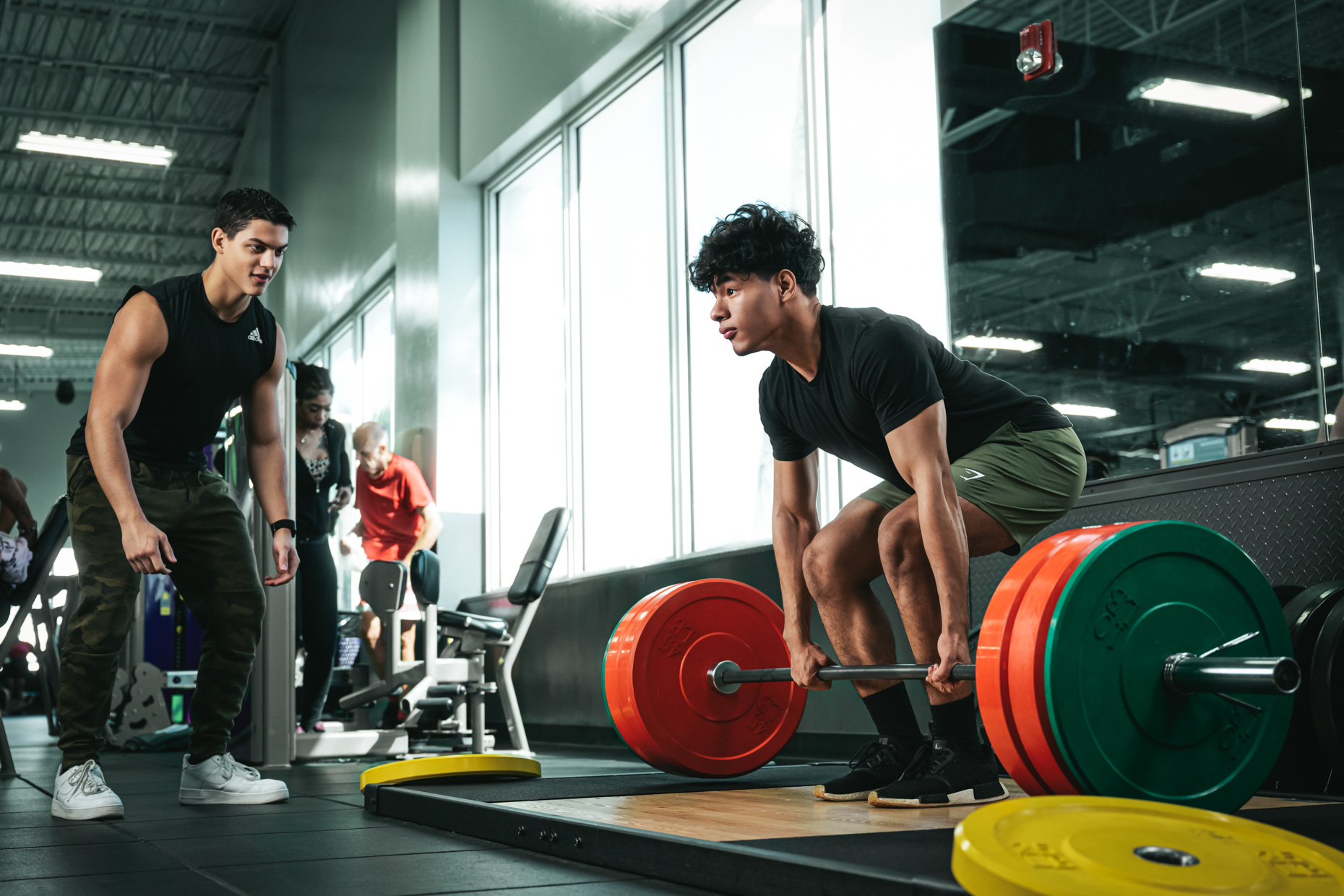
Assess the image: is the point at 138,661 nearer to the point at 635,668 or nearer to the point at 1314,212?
the point at 635,668

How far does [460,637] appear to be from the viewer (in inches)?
175

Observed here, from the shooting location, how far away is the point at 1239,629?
5.47 feet

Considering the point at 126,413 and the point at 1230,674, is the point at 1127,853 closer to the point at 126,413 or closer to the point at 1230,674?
the point at 1230,674

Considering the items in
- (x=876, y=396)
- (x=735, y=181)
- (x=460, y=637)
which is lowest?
(x=460, y=637)

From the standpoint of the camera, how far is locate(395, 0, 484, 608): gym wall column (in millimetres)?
6418

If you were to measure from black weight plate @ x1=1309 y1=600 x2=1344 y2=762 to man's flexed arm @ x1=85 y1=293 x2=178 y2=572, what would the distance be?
2055 mm

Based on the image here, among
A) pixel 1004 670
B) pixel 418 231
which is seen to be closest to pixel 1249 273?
pixel 1004 670

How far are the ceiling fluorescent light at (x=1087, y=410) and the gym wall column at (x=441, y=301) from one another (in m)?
4.09

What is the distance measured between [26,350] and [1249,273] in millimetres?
17227

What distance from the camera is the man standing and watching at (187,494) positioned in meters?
2.36

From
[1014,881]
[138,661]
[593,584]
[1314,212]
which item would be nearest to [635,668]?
[1014,881]

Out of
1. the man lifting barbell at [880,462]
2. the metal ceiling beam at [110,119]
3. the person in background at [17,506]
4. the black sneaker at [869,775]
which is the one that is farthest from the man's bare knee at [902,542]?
the metal ceiling beam at [110,119]

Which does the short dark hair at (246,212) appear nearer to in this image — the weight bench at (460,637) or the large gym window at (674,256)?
the large gym window at (674,256)

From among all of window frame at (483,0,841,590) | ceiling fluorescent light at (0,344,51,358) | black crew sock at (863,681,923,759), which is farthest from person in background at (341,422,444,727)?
ceiling fluorescent light at (0,344,51,358)
